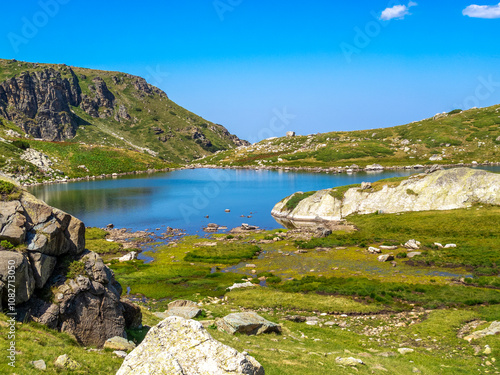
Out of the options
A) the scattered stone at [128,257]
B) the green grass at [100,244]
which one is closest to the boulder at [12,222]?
the scattered stone at [128,257]

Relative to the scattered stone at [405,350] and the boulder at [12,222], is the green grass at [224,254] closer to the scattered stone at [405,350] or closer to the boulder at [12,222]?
the scattered stone at [405,350]

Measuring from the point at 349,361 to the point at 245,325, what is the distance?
920 centimetres

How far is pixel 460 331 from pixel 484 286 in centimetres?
1772

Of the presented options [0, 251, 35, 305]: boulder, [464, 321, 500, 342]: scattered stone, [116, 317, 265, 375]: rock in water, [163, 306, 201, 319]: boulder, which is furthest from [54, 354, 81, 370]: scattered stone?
[464, 321, 500, 342]: scattered stone

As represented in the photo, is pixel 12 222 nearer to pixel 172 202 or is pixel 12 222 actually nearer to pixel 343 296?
pixel 343 296

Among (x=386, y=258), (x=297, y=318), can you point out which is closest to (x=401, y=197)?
(x=386, y=258)

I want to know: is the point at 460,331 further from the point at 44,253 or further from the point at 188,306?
the point at 44,253

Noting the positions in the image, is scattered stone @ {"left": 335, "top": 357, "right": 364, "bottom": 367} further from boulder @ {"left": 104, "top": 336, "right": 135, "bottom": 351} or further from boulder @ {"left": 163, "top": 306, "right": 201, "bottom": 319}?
boulder @ {"left": 163, "top": 306, "right": 201, "bottom": 319}

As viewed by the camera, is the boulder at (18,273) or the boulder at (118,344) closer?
the boulder at (18,273)

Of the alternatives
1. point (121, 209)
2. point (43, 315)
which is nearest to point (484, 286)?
point (43, 315)

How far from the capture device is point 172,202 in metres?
132

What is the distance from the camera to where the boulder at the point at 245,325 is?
2883cm

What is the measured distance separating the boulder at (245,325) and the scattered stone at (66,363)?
15070 millimetres

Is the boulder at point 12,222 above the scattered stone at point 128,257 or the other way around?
above
